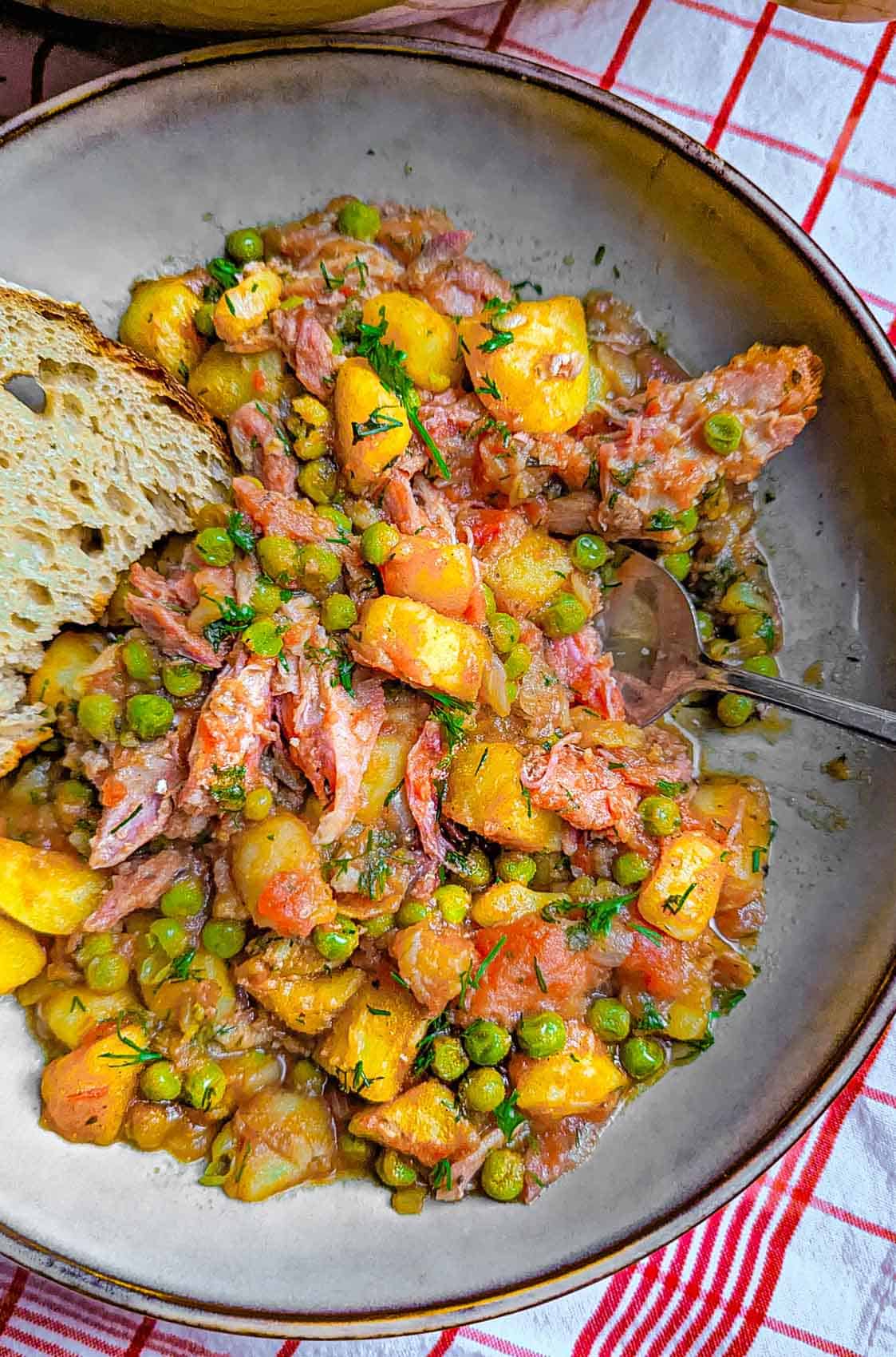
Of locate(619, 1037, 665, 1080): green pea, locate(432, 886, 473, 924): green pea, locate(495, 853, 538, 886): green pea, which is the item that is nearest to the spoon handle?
locate(495, 853, 538, 886): green pea

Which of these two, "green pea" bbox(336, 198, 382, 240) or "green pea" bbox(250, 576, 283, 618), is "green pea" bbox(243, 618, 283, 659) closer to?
"green pea" bbox(250, 576, 283, 618)

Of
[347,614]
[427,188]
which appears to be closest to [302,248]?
[427,188]

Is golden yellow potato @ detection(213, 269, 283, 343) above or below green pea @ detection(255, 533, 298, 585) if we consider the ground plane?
above

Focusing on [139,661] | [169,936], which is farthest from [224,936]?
[139,661]

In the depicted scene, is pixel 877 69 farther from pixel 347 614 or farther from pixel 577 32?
pixel 347 614

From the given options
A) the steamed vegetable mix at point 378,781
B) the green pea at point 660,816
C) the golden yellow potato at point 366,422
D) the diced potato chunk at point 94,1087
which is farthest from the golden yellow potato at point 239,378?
the diced potato chunk at point 94,1087

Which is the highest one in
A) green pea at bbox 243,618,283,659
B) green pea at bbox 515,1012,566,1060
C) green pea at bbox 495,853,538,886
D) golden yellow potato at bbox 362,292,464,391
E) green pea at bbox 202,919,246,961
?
golden yellow potato at bbox 362,292,464,391
